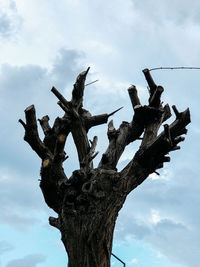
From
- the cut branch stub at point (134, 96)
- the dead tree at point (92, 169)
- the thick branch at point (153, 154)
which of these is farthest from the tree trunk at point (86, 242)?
the cut branch stub at point (134, 96)

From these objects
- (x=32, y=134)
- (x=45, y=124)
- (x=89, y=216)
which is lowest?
(x=89, y=216)

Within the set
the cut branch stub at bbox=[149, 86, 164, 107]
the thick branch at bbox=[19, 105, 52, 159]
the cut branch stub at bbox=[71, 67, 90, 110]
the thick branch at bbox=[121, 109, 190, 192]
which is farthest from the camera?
the cut branch stub at bbox=[71, 67, 90, 110]

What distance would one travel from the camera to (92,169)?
776 centimetres

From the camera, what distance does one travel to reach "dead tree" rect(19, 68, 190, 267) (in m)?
6.75

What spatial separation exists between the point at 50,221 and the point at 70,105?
2475 millimetres

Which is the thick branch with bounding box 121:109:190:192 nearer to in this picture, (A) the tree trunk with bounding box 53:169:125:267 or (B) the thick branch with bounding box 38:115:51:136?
(A) the tree trunk with bounding box 53:169:125:267

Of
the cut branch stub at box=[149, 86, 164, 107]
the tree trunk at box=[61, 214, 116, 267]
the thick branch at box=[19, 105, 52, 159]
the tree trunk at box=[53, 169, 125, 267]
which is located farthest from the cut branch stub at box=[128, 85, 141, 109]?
the tree trunk at box=[61, 214, 116, 267]

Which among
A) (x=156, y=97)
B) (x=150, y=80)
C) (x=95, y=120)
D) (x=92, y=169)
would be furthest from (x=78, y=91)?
(x=92, y=169)

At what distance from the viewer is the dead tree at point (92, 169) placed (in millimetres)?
6754

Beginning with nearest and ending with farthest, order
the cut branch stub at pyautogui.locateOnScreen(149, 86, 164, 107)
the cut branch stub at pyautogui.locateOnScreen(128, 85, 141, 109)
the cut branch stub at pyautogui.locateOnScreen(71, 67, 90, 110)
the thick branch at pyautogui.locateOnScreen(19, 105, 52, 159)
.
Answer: the thick branch at pyautogui.locateOnScreen(19, 105, 52, 159), the cut branch stub at pyautogui.locateOnScreen(149, 86, 164, 107), the cut branch stub at pyautogui.locateOnScreen(71, 67, 90, 110), the cut branch stub at pyautogui.locateOnScreen(128, 85, 141, 109)

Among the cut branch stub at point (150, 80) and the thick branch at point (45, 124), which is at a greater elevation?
the cut branch stub at point (150, 80)

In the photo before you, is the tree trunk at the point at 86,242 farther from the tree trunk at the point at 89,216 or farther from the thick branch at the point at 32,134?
the thick branch at the point at 32,134

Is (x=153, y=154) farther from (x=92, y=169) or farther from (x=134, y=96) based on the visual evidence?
(x=134, y=96)

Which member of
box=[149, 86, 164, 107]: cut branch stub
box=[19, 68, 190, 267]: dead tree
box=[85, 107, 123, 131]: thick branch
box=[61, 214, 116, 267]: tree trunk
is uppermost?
box=[85, 107, 123, 131]: thick branch
